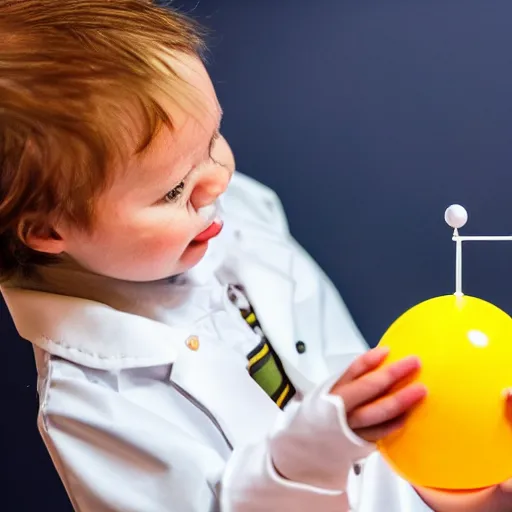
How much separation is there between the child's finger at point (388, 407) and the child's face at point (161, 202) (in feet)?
0.70

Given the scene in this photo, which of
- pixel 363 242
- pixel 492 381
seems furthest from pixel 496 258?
pixel 492 381

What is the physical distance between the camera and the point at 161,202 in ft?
2.06

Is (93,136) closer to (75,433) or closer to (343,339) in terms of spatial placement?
(75,433)

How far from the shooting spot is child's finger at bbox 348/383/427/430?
1.60 ft

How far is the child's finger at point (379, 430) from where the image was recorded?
50cm

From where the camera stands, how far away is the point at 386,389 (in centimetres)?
50

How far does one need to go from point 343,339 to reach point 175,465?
0.93 ft

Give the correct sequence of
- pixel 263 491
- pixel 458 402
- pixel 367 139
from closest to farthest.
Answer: pixel 458 402 < pixel 263 491 < pixel 367 139

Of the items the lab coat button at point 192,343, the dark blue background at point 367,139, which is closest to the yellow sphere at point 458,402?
the lab coat button at point 192,343

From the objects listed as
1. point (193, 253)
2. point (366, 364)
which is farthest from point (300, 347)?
point (366, 364)

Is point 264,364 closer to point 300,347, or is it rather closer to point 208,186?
point 300,347

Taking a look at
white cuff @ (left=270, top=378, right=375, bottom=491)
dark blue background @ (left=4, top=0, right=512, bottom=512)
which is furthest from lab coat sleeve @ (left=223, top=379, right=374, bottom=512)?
dark blue background @ (left=4, top=0, right=512, bottom=512)

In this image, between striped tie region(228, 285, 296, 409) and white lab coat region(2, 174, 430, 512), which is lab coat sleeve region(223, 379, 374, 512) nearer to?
white lab coat region(2, 174, 430, 512)

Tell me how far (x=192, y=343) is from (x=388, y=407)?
23 centimetres
